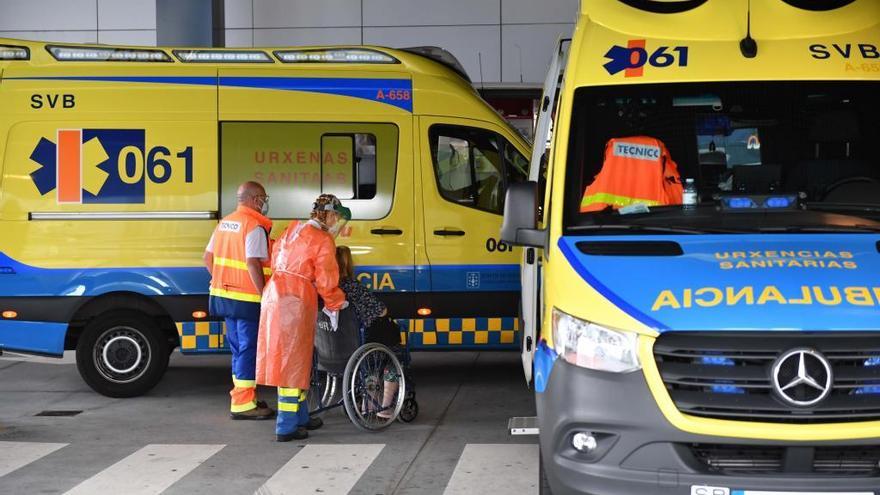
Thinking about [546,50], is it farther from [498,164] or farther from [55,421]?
[55,421]

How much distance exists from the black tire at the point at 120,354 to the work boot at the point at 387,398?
96.4 inches

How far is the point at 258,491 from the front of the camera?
687 cm

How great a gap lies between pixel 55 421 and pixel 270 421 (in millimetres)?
1638

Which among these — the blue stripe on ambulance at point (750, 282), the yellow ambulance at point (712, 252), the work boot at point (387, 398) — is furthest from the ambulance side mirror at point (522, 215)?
the work boot at point (387, 398)

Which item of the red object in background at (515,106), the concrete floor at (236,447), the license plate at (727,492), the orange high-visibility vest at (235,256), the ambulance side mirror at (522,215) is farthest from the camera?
the red object in background at (515,106)

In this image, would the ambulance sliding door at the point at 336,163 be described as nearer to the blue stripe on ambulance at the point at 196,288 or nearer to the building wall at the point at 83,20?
the blue stripe on ambulance at the point at 196,288

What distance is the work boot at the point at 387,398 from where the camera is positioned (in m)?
8.52

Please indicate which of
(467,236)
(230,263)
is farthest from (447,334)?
(230,263)

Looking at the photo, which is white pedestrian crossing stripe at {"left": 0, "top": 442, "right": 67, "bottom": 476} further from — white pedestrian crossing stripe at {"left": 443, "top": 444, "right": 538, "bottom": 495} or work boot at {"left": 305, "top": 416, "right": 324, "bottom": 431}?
white pedestrian crossing stripe at {"left": 443, "top": 444, "right": 538, "bottom": 495}

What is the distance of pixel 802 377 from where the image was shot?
460 centimetres

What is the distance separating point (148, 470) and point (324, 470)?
1077mm

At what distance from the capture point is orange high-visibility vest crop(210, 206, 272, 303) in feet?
29.3

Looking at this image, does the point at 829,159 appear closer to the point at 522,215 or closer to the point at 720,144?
the point at 720,144

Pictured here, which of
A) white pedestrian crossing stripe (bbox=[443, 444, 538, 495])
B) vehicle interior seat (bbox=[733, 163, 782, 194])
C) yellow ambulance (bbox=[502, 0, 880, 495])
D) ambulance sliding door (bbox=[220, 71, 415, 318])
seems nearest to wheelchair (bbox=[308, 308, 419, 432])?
white pedestrian crossing stripe (bbox=[443, 444, 538, 495])
